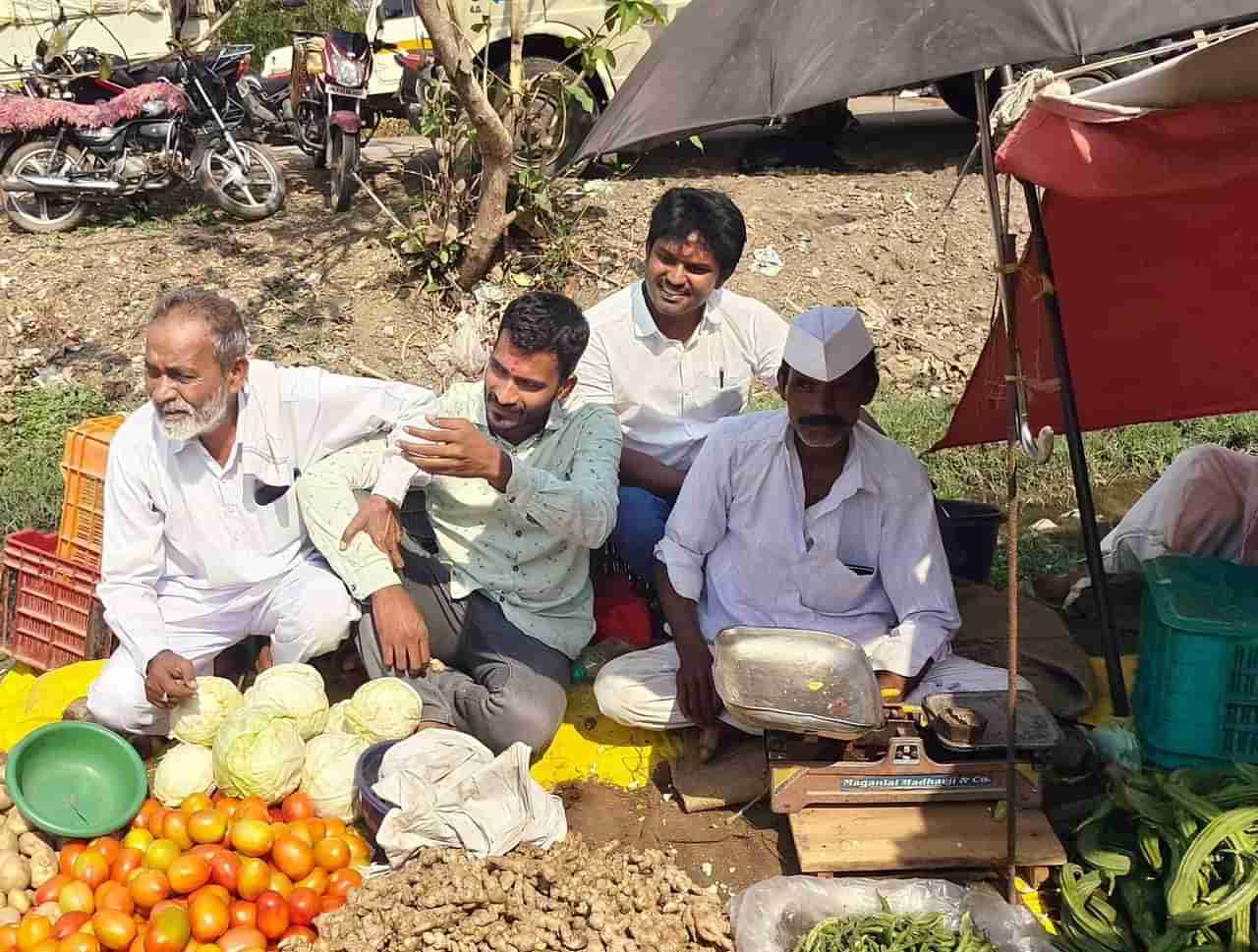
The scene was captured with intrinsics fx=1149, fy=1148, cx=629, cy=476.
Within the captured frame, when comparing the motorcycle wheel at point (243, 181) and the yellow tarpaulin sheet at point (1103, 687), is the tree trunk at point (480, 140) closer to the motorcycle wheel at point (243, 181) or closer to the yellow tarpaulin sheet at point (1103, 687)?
the motorcycle wheel at point (243, 181)

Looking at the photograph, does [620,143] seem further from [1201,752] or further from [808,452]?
[1201,752]

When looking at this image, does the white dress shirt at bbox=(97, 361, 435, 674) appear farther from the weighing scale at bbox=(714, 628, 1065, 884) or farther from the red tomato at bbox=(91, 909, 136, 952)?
the weighing scale at bbox=(714, 628, 1065, 884)

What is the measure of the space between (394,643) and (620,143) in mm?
1637

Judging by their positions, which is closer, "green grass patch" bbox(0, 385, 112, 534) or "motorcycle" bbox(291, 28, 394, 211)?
"green grass patch" bbox(0, 385, 112, 534)

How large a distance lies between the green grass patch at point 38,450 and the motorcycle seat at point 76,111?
2641mm

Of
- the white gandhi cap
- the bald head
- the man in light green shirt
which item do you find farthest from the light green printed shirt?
the white gandhi cap

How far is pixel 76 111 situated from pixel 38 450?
3.41 metres

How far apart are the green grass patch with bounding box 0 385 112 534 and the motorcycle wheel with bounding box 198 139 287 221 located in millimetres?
2441

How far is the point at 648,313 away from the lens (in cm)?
414

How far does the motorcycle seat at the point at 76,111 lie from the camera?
8.03 metres

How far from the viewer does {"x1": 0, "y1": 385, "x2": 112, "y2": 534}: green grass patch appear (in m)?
5.11

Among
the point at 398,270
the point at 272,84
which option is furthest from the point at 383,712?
the point at 272,84

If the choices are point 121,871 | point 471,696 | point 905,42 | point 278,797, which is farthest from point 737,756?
point 905,42

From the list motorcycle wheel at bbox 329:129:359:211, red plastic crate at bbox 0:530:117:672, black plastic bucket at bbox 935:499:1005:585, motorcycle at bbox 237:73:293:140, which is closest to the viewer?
red plastic crate at bbox 0:530:117:672
